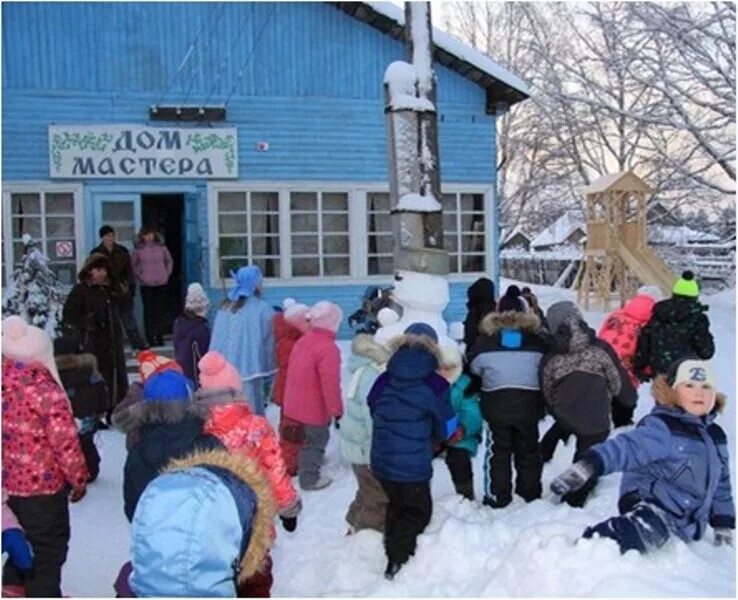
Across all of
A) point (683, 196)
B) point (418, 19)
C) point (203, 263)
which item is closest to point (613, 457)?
point (418, 19)

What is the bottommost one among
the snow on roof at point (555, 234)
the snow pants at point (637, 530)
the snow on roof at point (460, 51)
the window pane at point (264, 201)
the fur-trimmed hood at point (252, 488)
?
the snow pants at point (637, 530)

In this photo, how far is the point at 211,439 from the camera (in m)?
3.61

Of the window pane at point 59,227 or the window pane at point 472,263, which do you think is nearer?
the window pane at point 59,227

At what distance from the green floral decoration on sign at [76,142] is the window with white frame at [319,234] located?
2.84 metres

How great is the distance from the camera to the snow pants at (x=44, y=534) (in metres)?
3.98

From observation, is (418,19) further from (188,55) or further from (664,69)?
(664,69)

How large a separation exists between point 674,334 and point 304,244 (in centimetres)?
723

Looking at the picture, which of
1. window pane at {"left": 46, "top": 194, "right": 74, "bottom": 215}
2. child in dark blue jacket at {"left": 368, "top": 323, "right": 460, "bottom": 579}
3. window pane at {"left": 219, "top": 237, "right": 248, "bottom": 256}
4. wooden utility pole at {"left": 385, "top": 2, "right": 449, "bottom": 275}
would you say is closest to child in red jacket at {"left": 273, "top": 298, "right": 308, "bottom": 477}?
wooden utility pole at {"left": 385, "top": 2, "right": 449, "bottom": 275}

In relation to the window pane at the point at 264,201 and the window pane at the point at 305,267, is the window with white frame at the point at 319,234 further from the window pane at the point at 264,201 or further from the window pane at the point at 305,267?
the window pane at the point at 264,201

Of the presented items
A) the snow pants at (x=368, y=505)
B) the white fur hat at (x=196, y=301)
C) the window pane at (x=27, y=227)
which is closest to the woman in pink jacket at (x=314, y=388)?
the snow pants at (x=368, y=505)

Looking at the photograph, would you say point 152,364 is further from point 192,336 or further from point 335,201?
point 335,201

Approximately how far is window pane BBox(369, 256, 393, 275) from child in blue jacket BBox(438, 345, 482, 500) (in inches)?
303

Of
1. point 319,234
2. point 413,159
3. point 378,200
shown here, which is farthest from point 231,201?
point 413,159

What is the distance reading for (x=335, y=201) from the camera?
1293cm
